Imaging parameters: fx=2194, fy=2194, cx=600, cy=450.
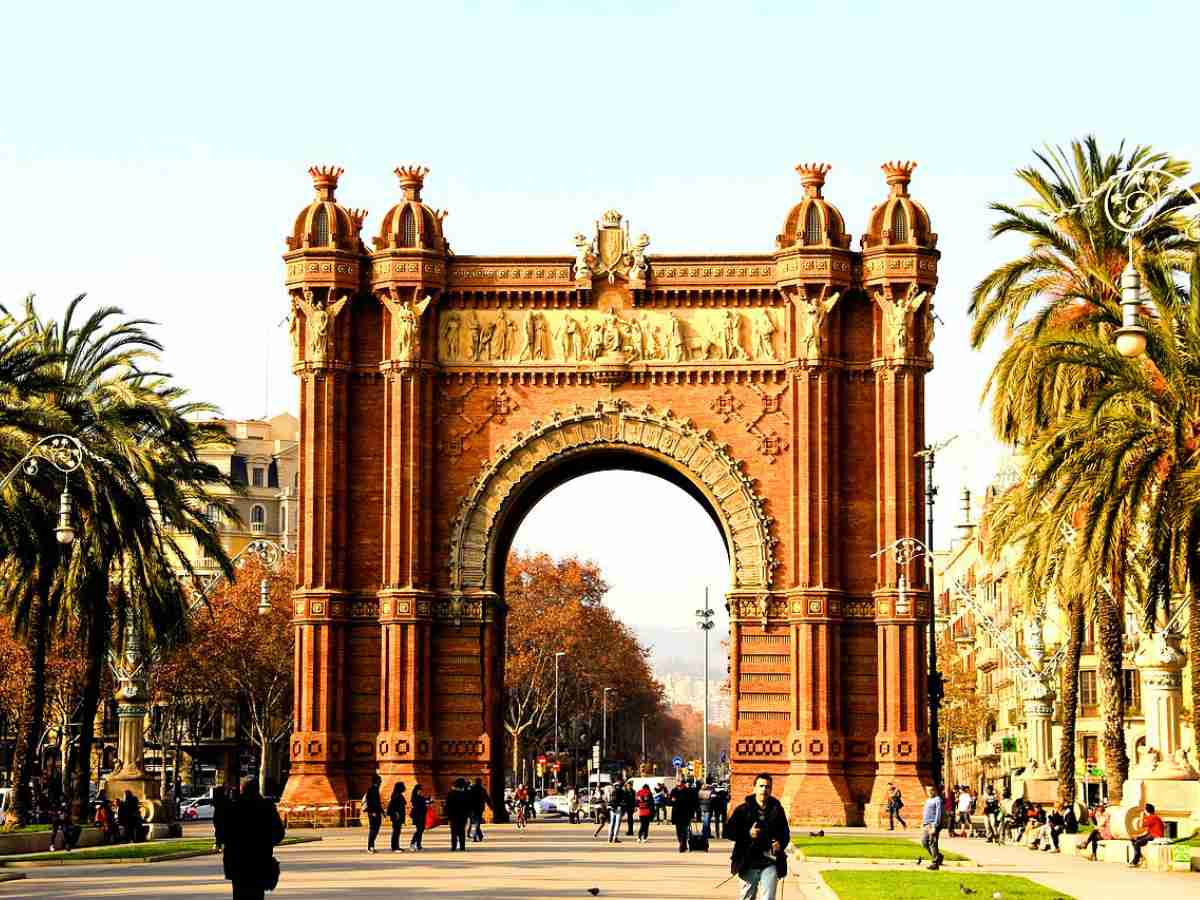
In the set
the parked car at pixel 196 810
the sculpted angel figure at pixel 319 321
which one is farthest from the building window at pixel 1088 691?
the sculpted angel figure at pixel 319 321

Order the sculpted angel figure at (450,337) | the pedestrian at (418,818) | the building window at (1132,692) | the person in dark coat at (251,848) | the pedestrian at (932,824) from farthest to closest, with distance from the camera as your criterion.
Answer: the building window at (1132,692), the sculpted angel figure at (450,337), the pedestrian at (418,818), the pedestrian at (932,824), the person in dark coat at (251,848)

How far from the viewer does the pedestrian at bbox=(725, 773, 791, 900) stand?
24.3 metres

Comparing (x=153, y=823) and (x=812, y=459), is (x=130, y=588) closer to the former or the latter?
(x=153, y=823)

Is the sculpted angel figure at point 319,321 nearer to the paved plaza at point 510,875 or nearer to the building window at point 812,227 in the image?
the building window at point 812,227

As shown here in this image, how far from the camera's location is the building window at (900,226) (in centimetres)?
5784

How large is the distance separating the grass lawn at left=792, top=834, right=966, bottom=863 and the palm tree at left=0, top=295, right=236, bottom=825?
52.4ft

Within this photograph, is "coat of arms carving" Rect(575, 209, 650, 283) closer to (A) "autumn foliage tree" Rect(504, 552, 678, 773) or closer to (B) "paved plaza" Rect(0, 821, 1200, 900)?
(B) "paved plaza" Rect(0, 821, 1200, 900)

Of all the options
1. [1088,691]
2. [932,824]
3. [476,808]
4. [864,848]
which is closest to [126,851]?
[476,808]

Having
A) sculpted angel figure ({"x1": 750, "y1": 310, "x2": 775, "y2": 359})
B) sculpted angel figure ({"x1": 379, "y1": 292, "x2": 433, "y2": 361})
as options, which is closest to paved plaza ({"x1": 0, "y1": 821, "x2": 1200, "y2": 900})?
sculpted angel figure ({"x1": 379, "y1": 292, "x2": 433, "y2": 361})

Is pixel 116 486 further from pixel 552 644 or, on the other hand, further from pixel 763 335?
pixel 552 644

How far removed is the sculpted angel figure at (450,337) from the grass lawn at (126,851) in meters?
15.5

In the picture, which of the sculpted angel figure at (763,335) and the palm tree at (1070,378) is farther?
the sculpted angel figure at (763,335)

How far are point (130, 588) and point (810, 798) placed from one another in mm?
17982

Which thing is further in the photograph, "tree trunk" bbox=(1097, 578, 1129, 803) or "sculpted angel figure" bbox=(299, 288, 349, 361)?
"sculpted angel figure" bbox=(299, 288, 349, 361)
